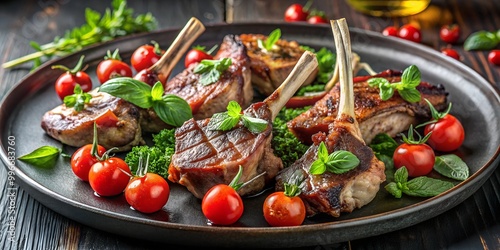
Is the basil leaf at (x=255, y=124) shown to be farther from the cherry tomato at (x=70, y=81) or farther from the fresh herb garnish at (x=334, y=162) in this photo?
the cherry tomato at (x=70, y=81)

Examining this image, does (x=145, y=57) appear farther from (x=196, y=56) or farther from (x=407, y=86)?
(x=407, y=86)

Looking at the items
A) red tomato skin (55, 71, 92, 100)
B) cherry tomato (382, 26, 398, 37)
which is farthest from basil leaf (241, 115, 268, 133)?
cherry tomato (382, 26, 398, 37)

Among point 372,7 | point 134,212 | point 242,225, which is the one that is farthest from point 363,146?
point 372,7

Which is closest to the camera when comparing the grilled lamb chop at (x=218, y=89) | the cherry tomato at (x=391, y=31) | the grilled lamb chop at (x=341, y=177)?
the grilled lamb chop at (x=341, y=177)

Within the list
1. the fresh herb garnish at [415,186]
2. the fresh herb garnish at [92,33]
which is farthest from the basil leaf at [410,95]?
the fresh herb garnish at [92,33]

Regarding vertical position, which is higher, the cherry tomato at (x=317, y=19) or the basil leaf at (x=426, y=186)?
the basil leaf at (x=426, y=186)

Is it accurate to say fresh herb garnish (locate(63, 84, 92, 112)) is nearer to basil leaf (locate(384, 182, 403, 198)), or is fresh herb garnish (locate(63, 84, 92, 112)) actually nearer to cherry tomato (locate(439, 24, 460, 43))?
basil leaf (locate(384, 182, 403, 198))

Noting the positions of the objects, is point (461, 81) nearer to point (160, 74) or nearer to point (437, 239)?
point (437, 239)

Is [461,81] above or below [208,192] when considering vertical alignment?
below
